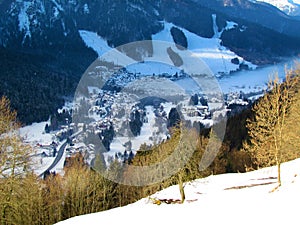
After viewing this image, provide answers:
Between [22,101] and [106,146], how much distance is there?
2380 inches

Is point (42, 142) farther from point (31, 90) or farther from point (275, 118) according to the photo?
point (275, 118)

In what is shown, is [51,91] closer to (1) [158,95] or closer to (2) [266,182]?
(1) [158,95]

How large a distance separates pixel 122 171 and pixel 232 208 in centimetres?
4094

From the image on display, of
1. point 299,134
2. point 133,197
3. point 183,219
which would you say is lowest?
point 133,197

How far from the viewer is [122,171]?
59188 millimetres

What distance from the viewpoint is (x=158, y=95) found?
601 ft

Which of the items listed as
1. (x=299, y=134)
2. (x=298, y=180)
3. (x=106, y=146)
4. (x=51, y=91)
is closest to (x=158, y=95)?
(x=51, y=91)

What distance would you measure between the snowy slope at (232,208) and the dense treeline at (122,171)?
2200 millimetres

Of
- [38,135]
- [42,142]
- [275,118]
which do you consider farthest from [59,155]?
[275,118]

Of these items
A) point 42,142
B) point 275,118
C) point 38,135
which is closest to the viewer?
point 275,118

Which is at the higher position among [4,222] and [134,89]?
[134,89]

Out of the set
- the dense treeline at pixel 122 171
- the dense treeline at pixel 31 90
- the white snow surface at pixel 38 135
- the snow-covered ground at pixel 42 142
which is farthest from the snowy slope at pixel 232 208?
the dense treeline at pixel 31 90

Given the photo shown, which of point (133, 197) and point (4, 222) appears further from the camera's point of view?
point (133, 197)

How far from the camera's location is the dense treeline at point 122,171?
87.8ft
